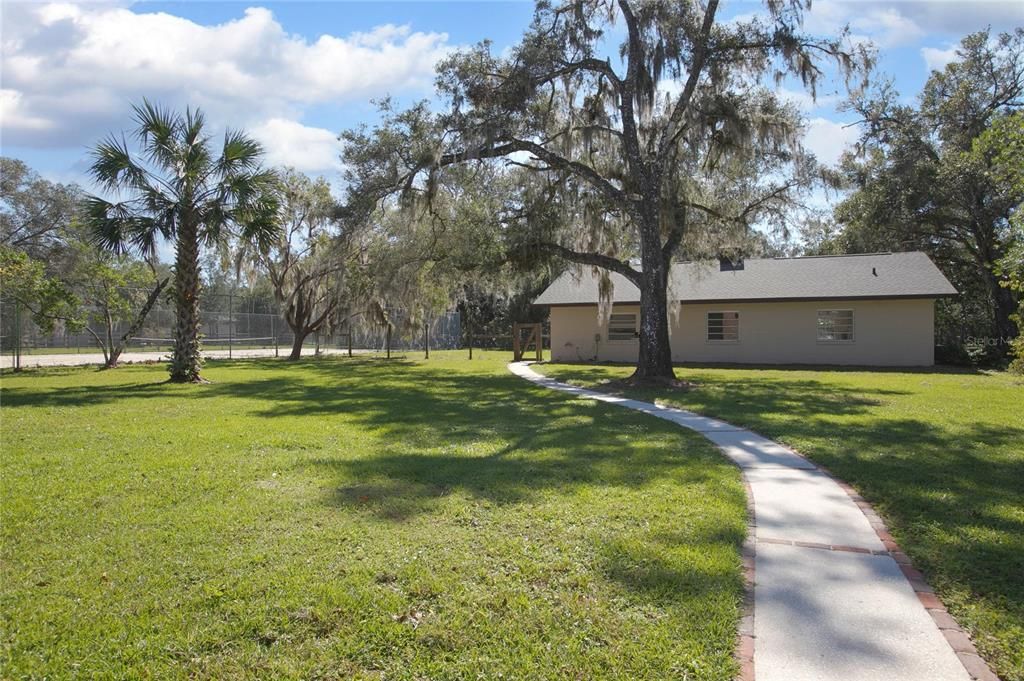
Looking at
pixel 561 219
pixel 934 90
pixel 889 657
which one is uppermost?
pixel 934 90

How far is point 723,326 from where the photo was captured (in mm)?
22156

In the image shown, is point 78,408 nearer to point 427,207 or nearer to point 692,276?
point 427,207

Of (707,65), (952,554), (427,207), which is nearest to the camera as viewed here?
(952,554)

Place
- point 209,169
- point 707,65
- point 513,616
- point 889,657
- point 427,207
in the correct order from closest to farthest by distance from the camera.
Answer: point 889,657, point 513,616, point 209,169, point 707,65, point 427,207

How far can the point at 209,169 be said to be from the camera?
13469 mm

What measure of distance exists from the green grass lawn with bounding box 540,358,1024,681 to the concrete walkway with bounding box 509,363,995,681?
0.47 ft

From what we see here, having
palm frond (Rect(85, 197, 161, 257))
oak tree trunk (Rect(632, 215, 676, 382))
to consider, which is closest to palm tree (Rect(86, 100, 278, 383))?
palm frond (Rect(85, 197, 161, 257))

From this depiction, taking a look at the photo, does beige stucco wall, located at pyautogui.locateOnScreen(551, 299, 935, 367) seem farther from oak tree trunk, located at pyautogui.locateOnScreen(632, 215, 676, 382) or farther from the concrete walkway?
the concrete walkway

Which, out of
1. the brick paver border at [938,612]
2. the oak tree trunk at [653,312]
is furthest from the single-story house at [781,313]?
the brick paver border at [938,612]

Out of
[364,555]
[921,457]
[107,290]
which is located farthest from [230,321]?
[921,457]

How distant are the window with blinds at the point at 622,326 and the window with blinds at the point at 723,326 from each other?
8.55ft

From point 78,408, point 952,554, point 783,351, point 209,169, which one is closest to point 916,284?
point 783,351

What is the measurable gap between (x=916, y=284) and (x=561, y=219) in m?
11.6

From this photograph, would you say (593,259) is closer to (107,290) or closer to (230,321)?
(107,290)
